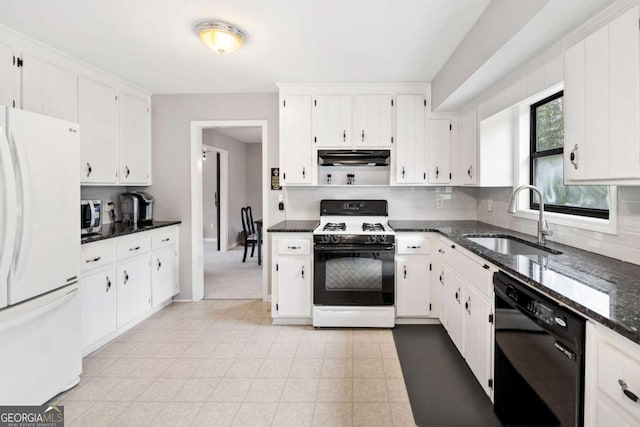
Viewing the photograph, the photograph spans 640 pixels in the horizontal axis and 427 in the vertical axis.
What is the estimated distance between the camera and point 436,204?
3861 millimetres

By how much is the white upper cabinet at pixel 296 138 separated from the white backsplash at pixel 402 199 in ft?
1.10

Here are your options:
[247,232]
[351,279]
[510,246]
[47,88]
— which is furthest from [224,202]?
[510,246]

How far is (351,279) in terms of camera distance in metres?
3.15

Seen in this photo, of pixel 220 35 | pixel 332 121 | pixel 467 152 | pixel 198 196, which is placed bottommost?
pixel 198 196

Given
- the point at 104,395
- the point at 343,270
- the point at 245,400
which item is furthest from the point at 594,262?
the point at 104,395

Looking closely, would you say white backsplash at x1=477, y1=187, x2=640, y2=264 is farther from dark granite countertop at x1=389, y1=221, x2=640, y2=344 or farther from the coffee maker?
the coffee maker

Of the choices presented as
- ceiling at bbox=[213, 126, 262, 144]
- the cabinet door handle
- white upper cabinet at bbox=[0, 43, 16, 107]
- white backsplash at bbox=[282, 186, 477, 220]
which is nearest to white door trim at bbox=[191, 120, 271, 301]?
white backsplash at bbox=[282, 186, 477, 220]

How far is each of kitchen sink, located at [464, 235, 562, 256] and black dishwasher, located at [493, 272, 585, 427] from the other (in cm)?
61

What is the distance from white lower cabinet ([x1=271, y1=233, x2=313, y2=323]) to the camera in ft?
10.7

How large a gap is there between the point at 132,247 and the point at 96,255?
0.45 metres

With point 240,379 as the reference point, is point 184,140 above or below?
above

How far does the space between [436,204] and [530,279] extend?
250 centimetres

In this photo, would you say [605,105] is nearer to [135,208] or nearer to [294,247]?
[294,247]

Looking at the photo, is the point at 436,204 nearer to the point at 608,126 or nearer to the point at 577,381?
the point at 608,126
